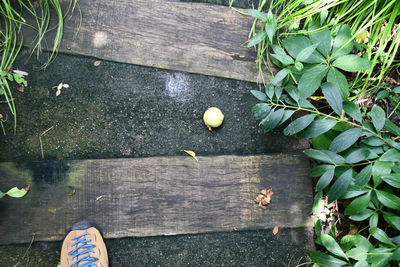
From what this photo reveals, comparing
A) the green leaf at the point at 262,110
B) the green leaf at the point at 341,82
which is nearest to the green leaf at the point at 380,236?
the green leaf at the point at 341,82

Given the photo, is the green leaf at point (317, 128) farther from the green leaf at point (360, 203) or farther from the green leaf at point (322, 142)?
the green leaf at point (360, 203)

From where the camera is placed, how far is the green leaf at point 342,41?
1941 millimetres

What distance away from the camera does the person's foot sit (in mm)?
1961

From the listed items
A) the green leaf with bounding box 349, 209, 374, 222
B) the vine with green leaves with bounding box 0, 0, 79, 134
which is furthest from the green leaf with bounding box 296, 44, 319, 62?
the vine with green leaves with bounding box 0, 0, 79, 134

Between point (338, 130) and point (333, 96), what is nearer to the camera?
point (333, 96)

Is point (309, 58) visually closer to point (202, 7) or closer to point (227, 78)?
point (227, 78)

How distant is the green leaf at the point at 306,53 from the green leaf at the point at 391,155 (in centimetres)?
63

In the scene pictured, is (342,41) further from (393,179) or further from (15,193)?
(15,193)

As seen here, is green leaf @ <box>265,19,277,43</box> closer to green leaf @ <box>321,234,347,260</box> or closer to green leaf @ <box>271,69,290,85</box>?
green leaf @ <box>271,69,290,85</box>

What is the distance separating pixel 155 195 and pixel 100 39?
948 mm

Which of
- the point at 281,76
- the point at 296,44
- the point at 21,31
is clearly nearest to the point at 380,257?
the point at 281,76

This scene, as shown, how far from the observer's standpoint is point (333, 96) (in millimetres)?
1836

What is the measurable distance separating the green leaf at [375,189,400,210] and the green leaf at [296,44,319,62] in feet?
2.55

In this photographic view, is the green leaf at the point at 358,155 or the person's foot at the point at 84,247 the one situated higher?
the green leaf at the point at 358,155
